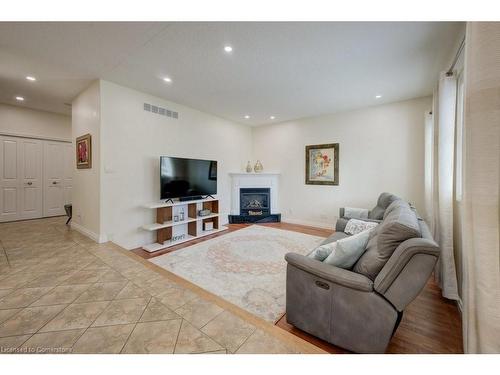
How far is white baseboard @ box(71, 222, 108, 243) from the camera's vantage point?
335cm

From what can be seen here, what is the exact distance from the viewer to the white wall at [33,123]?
4.65m

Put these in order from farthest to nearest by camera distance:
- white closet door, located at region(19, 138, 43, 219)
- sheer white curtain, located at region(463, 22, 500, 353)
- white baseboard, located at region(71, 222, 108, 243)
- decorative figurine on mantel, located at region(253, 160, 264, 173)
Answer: decorative figurine on mantel, located at region(253, 160, 264, 173)
white closet door, located at region(19, 138, 43, 219)
white baseboard, located at region(71, 222, 108, 243)
sheer white curtain, located at region(463, 22, 500, 353)

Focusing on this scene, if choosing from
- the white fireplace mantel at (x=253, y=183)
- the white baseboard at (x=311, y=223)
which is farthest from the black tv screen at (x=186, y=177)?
the white baseboard at (x=311, y=223)

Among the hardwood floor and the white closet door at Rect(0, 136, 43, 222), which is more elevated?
the white closet door at Rect(0, 136, 43, 222)

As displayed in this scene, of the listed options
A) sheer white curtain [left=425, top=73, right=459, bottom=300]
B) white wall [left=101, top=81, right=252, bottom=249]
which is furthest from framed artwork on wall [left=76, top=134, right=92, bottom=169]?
sheer white curtain [left=425, top=73, right=459, bottom=300]

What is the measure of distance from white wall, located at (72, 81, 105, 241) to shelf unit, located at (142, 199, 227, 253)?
0.80 meters

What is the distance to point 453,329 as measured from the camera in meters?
1.71

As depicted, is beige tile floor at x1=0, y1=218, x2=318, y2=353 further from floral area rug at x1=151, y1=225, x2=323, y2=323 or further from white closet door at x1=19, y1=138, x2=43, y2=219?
white closet door at x1=19, y1=138, x2=43, y2=219

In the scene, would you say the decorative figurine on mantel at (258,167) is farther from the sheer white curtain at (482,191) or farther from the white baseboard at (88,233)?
the sheer white curtain at (482,191)

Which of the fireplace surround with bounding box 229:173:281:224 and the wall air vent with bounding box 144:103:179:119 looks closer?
the wall air vent with bounding box 144:103:179:119

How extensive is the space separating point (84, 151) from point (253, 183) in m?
3.78

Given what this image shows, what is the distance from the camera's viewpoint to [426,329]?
172cm
